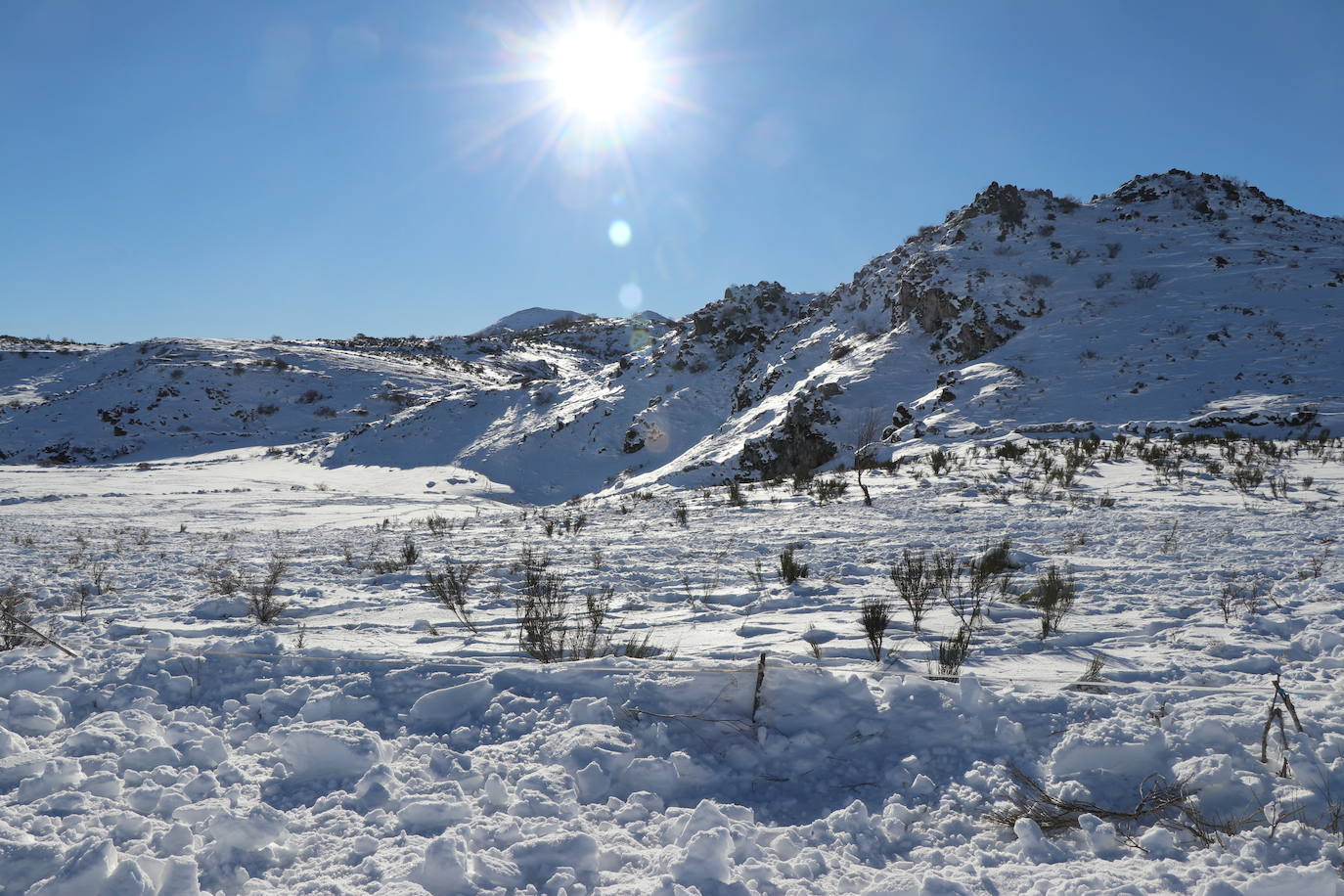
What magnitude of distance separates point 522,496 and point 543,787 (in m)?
20.8

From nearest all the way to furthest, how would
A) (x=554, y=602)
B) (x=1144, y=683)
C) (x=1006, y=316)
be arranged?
(x=1144, y=683), (x=554, y=602), (x=1006, y=316)

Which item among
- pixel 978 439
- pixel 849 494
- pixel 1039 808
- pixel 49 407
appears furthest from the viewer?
pixel 49 407

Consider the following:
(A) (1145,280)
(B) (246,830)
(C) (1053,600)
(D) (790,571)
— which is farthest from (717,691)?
(A) (1145,280)

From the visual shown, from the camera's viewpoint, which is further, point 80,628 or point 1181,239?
point 1181,239

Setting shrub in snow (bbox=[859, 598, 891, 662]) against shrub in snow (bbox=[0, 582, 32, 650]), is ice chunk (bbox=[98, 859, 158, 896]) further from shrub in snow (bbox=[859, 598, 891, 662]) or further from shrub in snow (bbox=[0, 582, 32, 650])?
shrub in snow (bbox=[859, 598, 891, 662])

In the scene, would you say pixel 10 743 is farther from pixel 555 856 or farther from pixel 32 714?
pixel 555 856

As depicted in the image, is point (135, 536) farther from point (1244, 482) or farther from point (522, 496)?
point (1244, 482)

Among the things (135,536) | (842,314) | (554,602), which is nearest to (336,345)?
(842,314)

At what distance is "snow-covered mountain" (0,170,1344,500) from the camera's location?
55.8ft

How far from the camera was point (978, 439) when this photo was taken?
15125 mm

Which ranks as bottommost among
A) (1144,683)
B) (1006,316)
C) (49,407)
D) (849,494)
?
(1144,683)

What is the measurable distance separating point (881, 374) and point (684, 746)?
68.7 feet

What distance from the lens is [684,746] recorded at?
2.28 metres

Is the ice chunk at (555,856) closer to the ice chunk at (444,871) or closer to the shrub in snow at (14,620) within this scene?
the ice chunk at (444,871)
